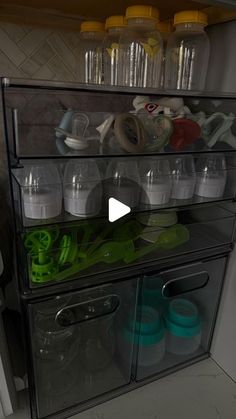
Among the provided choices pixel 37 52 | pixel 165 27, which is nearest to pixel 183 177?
pixel 165 27

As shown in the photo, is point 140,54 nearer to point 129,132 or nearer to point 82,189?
point 129,132

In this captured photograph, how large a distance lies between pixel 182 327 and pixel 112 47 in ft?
2.80

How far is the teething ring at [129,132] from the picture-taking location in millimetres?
691

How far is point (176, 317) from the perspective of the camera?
3.39 feet

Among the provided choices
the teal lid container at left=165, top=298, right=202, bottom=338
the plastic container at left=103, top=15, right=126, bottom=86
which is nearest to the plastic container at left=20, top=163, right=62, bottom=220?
the plastic container at left=103, top=15, right=126, bottom=86

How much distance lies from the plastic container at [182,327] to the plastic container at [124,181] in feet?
1.49

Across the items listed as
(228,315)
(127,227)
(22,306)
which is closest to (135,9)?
(127,227)

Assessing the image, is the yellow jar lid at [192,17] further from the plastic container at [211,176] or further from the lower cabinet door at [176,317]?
the lower cabinet door at [176,317]

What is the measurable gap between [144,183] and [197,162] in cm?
18

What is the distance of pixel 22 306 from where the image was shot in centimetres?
75

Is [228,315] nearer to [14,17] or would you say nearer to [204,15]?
[204,15]

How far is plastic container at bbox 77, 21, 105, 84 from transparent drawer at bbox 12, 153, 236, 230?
0.32m

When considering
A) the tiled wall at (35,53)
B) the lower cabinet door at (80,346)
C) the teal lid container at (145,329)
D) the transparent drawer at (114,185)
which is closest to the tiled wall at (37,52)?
the tiled wall at (35,53)

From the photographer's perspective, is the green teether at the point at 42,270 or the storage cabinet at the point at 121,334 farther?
the storage cabinet at the point at 121,334
